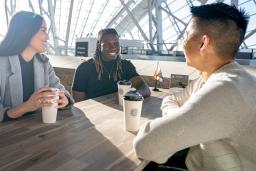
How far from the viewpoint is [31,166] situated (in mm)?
874

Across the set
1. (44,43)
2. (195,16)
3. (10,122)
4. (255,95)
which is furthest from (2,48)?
(255,95)

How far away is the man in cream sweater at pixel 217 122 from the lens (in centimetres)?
92

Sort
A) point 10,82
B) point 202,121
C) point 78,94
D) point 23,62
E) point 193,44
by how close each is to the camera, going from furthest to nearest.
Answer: point 78,94, point 23,62, point 10,82, point 193,44, point 202,121

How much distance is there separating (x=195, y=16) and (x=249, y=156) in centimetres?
59

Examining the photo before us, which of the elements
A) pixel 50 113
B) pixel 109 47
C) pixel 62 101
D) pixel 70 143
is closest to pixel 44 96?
pixel 50 113

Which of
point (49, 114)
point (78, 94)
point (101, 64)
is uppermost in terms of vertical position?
point (101, 64)

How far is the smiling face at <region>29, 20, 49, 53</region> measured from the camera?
6.12 feet

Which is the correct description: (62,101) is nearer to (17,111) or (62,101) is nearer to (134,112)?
(17,111)

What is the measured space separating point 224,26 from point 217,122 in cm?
42

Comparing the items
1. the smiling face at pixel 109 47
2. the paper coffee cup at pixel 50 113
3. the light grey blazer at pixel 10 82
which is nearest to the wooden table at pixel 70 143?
the paper coffee cup at pixel 50 113

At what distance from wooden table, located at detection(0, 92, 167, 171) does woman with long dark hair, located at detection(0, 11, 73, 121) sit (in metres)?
0.21

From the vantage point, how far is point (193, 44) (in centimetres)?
120

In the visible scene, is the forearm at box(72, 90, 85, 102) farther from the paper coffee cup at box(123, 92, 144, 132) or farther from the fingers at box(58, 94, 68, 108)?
the paper coffee cup at box(123, 92, 144, 132)

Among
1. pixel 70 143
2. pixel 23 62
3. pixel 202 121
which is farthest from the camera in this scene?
pixel 23 62
